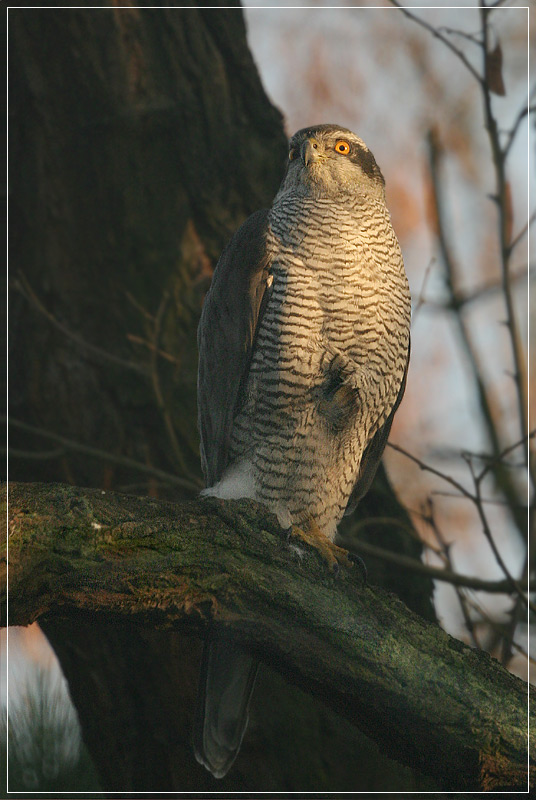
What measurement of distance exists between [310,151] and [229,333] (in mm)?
814

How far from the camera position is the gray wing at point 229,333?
2791mm

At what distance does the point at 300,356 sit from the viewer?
2688 mm

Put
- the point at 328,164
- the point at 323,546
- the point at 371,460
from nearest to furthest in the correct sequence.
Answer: the point at 323,546 < the point at 328,164 < the point at 371,460

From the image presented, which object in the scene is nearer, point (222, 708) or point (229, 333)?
point (222, 708)

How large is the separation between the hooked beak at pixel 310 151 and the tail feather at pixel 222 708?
188 centimetres

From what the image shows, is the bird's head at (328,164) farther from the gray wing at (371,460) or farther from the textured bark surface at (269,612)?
the textured bark surface at (269,612)

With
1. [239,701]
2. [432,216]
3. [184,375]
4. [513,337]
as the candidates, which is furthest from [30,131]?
[239,701]

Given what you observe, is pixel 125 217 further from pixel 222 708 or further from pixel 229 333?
pixel 222 708

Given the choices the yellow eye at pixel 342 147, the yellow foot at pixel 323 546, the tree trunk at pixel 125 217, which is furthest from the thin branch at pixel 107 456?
the yellow eye at pixel 342 147

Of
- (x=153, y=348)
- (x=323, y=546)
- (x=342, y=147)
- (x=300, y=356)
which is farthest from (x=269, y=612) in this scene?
(x=342, y=147)

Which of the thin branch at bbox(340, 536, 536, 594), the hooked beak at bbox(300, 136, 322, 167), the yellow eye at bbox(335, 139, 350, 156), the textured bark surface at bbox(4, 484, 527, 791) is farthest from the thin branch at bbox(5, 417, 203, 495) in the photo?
the yellow eye at bbox(335, 139, 350, 156)

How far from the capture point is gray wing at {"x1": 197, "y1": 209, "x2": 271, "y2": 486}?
9.16 ft

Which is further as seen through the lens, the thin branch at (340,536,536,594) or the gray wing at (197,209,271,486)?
the thin branch at (340,536,536,594)

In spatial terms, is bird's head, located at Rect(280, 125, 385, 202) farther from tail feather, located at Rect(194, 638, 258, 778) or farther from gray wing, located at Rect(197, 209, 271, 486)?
tail feather, located at Rect(194, 638, 258, 778)
